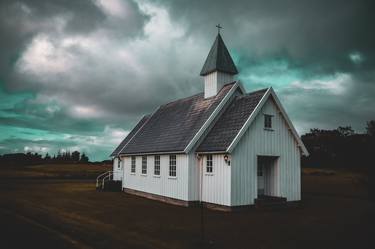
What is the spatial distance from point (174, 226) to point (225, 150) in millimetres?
5423

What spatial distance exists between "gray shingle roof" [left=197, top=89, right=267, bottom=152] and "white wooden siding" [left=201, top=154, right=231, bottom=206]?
2.20ft

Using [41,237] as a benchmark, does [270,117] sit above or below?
above

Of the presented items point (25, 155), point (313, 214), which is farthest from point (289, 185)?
point (25, 155)

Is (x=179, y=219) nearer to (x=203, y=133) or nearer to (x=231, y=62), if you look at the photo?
(x=203, y=133)

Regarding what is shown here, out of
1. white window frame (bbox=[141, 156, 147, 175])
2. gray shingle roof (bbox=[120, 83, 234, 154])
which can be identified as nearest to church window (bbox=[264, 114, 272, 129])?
gray shingle roof (bbox=[120, 83, 234, 154])

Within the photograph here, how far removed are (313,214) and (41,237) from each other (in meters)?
13.2

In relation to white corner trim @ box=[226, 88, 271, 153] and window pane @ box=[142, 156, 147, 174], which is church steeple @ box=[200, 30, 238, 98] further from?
window pane @ box=[142, 156, 147, 174]

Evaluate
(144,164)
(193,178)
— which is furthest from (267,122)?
(144,164)

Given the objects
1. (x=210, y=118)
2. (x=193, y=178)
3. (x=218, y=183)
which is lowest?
(x=218, y=183)

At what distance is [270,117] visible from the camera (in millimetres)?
20031

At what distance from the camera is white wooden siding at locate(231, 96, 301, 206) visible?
18.1 meters

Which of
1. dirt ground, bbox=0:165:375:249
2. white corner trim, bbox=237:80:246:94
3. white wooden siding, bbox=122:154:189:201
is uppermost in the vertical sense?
white corner trim, bbox=237:80:246:94

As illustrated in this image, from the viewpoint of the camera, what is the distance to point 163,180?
22141 mm

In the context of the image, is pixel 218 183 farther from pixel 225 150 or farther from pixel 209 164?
pixel 225 150
